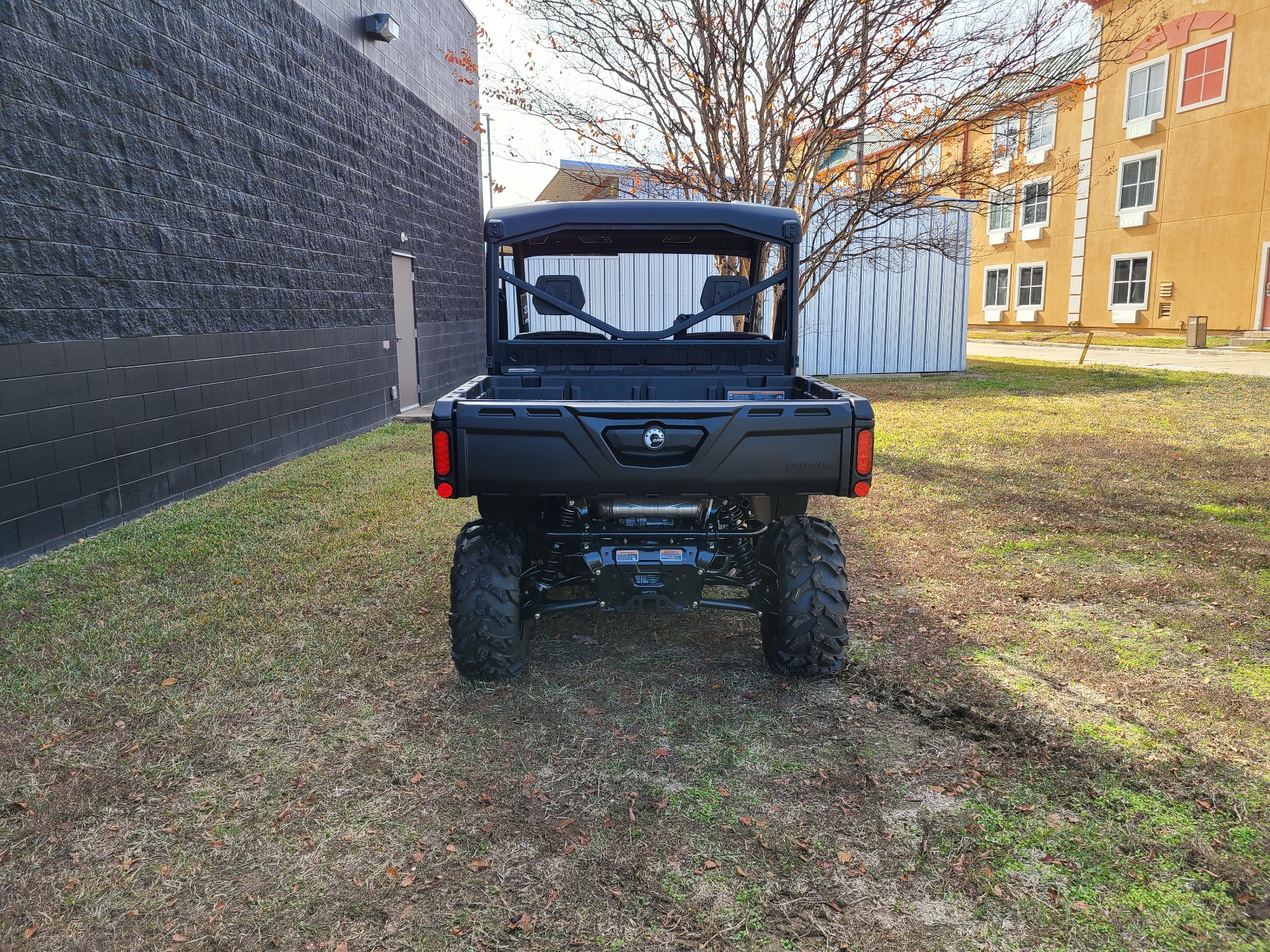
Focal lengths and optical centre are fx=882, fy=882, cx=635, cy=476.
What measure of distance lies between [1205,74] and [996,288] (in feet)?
35.4

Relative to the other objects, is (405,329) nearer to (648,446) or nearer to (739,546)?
(739,546)

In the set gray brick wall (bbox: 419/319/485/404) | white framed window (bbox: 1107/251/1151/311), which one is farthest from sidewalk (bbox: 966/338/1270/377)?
gray brick wall (bbox: 419/319/485/404)

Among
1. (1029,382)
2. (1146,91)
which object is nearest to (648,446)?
(1029,382)

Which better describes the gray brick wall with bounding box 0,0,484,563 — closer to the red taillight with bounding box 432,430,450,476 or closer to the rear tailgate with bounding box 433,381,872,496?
the red taillight with bounding box 432,430,450,476

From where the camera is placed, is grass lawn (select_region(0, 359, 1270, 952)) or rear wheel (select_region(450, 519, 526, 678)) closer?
grass lawn (select_region(0, 359, 1270, 952))

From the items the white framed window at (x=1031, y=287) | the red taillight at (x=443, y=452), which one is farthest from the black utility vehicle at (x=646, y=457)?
the white framed window at (x=1031, y=287)

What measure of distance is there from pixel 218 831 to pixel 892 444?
28.8 ft

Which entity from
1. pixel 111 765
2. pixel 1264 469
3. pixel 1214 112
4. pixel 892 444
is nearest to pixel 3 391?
pixel 111 765

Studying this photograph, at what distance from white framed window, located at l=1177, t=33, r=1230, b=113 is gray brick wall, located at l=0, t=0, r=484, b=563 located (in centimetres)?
2192

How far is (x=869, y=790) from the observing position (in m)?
3.12

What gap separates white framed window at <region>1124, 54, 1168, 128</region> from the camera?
2472cm

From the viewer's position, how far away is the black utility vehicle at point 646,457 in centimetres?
352

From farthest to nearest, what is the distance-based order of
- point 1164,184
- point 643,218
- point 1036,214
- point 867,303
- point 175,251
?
point 1036,214, point 1164,184, point 867,303, point 175,251, point 643,218

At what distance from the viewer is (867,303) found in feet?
61.0
